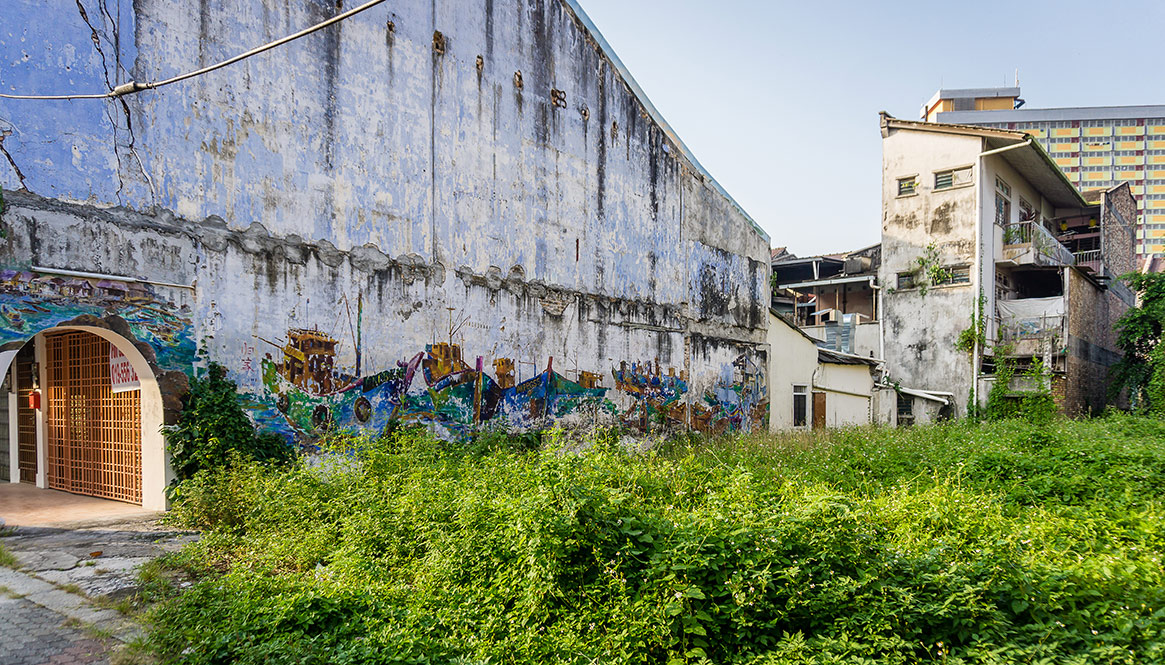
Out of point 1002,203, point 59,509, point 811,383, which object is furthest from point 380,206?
point 1002,203

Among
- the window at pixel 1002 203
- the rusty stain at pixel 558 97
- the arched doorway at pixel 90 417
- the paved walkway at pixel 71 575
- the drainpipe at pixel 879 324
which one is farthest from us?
the drainpipe at pixel 879 324

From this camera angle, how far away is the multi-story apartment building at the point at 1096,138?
56000 mm

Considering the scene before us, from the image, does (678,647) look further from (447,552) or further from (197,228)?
(197,228)

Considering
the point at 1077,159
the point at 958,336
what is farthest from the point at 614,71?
the point at 1077,159

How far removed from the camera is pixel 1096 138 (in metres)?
57.1

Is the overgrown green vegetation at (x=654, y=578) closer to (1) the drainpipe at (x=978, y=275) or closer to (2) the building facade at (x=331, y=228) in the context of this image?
(2) the building facade at (x=331, y=228)

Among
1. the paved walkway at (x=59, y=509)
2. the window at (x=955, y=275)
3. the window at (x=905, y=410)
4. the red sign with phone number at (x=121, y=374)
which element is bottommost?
the window at (x=905, y=410)

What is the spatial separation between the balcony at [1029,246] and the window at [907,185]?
9.39 feet

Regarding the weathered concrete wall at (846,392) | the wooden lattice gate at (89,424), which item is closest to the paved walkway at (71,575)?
the wooden lattice gate at (89,424)

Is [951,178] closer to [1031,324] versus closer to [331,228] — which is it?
[1031,324]

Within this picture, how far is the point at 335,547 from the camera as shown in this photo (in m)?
5.34

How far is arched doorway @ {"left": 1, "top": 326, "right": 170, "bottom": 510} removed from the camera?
7414 mm

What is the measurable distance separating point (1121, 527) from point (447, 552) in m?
5.46

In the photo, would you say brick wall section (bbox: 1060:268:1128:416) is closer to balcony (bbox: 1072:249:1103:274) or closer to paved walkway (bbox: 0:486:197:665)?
balcony (bbox: 1072:249:1103:274)
